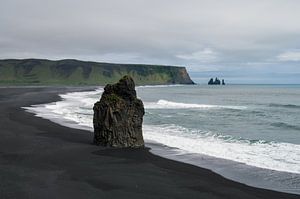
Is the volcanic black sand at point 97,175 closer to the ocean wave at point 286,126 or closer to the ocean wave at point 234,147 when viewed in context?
the ocean wave at point 234,147

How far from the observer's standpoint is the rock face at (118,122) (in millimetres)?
17109

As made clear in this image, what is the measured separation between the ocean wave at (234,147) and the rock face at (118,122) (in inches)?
86.5

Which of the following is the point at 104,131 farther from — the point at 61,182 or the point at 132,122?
the point at 61,182

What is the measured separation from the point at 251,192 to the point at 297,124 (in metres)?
21.4

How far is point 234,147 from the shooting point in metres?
18.8

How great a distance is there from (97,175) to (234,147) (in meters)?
8.70

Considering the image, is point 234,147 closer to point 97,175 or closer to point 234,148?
point 234,148

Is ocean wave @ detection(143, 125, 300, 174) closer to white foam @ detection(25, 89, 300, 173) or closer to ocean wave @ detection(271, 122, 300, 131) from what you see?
white foam @ detection(25, 89, 300, 173)

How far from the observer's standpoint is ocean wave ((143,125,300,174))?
50.0 ft

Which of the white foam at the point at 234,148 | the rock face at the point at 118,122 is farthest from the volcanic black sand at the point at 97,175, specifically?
the white foam at the point at 234,148

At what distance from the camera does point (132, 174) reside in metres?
12.4

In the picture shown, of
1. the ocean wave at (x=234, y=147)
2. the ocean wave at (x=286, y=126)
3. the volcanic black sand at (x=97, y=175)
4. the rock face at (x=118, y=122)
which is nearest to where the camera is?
the volcanic black sand at (x=97, y=175)

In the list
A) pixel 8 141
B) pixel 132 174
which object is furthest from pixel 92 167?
→ pixel 8 141

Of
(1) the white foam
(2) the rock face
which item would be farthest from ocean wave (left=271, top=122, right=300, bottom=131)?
(2) the rock face
